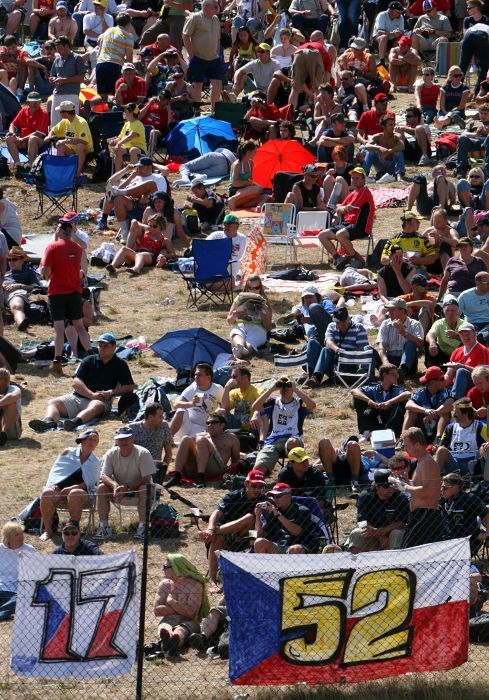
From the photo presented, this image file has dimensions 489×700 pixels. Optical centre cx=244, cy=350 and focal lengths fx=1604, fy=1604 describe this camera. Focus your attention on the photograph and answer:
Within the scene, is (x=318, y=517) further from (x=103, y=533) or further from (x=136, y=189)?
(x=136, y=189)

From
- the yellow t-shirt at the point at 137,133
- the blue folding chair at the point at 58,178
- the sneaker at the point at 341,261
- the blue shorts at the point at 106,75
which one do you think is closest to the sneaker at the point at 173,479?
the sneaker at the point at 341,261

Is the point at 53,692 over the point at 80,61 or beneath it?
beneath

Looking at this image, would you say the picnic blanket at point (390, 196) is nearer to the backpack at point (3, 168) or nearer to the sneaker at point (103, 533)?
the backpack at point (3, 168)

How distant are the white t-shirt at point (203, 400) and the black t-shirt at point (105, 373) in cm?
71

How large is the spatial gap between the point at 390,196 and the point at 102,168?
14.3 feet

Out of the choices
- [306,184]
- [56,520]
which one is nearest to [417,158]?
[306,184]

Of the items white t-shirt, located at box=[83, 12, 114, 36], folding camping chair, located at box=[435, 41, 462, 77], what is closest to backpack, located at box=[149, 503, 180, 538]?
folding camping chair, located at box=[435, 41, 462, 77]

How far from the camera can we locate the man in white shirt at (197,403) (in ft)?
50.5

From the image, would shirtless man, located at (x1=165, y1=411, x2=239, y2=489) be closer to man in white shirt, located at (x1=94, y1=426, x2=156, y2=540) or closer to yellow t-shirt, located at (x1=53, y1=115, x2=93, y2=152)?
man in white shirt, located at (x1=94, y1=426, x2=156, y2=540)

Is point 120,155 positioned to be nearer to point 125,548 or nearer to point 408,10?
point 408,10

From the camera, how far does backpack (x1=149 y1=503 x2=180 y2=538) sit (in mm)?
13188

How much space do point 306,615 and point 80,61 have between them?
15.8 meters

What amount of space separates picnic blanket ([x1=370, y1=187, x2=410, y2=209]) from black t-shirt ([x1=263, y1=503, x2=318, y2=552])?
34.9 feet

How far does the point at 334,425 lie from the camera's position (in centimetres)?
1577
